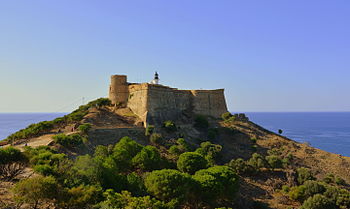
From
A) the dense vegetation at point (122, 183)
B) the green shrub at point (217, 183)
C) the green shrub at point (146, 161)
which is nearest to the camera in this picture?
the dense vegetation at point (122, 183)

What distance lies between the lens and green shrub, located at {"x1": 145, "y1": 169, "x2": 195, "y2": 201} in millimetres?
15977

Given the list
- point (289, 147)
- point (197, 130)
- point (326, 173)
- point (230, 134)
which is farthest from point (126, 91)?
point (326, 173)

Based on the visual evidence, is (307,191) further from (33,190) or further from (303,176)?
(33,190)

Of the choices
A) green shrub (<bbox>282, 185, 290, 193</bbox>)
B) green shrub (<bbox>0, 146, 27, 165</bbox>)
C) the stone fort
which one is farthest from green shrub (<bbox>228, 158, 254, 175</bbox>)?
green shrub (<bbox>0, 146, 27, 165</bbox>)

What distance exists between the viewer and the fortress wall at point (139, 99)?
114ft

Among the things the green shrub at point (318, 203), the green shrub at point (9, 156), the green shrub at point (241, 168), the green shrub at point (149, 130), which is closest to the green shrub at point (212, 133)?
the green shrub at point (149, 130)

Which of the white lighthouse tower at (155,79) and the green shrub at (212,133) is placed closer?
the green shrub at (212,133)

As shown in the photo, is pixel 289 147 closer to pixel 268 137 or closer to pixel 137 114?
pixel 268 137

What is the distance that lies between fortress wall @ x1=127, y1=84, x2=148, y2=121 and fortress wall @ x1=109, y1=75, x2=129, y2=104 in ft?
3.33

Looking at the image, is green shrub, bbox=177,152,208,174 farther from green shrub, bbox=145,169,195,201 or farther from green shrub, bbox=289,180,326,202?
green shrub, bbox=289,180,326,202

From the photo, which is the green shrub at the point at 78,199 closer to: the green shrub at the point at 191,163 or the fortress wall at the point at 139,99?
the green shrub at the point at 191,163

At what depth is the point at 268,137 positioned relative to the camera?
39406 mm

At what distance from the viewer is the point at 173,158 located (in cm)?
2627

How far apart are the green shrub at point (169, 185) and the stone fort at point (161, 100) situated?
53.1ft
